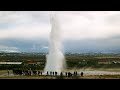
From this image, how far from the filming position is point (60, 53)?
24.8m
